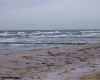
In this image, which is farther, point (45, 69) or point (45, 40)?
point (45, 40)

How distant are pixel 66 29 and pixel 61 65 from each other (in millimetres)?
22612

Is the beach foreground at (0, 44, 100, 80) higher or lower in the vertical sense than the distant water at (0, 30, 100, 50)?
higher

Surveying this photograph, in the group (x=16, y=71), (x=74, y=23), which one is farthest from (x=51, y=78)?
(x=74, y=23)

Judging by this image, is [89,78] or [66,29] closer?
[89,78]

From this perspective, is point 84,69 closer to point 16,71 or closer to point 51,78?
point 51,78

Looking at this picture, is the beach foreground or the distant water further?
the distant water

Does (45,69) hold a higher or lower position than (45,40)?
higher

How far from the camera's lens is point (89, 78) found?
26.6ft

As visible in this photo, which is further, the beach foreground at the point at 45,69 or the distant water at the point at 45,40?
the distant water at the point at 45,40

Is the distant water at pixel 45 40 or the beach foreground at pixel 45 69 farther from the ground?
the beach foreground at pixel 45 69

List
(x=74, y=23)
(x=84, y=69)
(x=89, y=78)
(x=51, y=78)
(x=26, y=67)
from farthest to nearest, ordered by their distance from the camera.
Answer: (x=74, y=23), (x=26, y=67), (x=84, y=69), (x=51, y=78), (x=89, y=78)

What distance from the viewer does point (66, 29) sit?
33906 mm

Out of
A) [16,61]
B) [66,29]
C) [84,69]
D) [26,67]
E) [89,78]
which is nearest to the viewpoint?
[89,78]

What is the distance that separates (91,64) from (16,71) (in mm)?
3270
